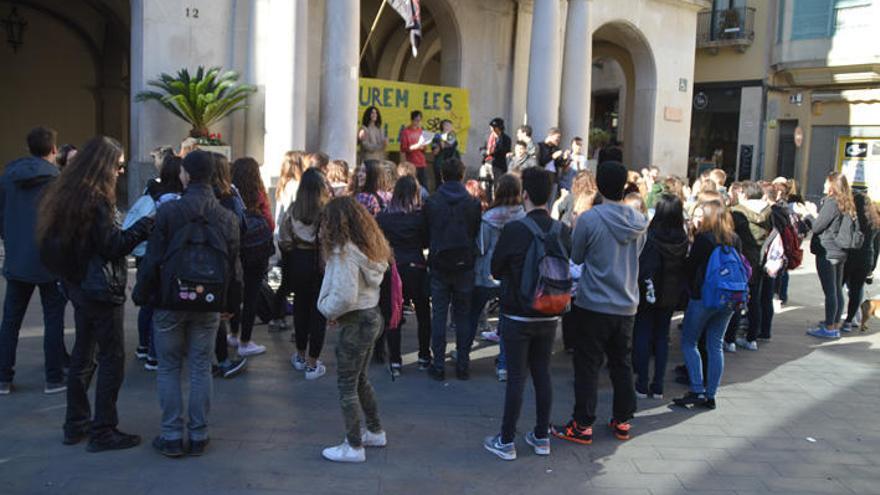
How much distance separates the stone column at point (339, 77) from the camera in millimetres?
11984

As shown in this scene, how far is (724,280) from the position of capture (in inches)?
229

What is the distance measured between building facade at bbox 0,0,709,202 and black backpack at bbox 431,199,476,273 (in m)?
6.13

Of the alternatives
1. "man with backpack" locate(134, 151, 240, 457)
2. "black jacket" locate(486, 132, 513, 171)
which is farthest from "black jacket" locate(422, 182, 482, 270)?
"black jacket" locate(486, 132, 513, 171)

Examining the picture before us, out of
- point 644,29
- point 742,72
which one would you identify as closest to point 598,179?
point 644,29

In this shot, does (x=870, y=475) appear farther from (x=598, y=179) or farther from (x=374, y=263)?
(x=374, y=263)

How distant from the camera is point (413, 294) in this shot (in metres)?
6.53

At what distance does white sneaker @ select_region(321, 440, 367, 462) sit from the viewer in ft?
15.3

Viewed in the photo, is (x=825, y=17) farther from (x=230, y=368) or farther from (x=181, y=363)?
(x=181, y=363)

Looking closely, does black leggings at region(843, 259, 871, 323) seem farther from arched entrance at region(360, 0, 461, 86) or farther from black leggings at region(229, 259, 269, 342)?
arched entrance at region(360, 0, 461, 86)

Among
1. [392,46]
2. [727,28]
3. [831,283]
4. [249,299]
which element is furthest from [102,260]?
[727,28]

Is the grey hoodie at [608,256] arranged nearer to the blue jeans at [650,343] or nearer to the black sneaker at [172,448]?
the blue jeans at [650,343]

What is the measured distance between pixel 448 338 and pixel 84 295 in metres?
4.05

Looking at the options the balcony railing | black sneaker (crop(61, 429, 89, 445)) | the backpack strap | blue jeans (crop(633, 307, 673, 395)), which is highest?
the balcony railing

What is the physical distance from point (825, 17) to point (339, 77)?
18.4 metres
